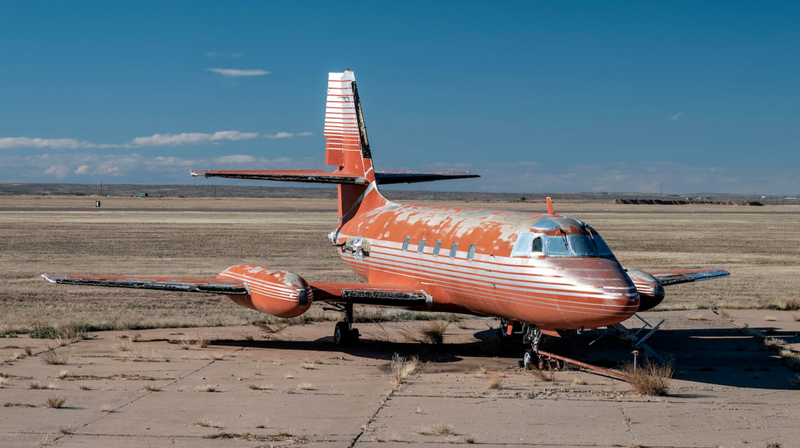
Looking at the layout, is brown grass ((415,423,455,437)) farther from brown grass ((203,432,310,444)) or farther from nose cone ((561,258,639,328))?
nose cone ((561,258,639,328))

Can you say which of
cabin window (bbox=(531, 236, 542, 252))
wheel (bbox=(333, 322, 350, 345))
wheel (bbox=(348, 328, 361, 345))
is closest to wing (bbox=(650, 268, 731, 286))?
cabin window (bbox=(531, 236, 542, 252))

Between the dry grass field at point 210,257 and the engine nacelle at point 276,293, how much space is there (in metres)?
5.39

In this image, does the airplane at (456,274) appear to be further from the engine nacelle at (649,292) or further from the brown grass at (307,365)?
the brown grass at (307,365)

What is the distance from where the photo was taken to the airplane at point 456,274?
15.7 m

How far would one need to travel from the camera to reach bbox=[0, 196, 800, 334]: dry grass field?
27.5 metres

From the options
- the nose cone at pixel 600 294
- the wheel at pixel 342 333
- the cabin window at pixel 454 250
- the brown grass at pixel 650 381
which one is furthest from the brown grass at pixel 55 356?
the brown grass at pixel 650 381

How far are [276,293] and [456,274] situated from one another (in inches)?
159

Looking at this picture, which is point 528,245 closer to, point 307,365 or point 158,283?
point 307,365

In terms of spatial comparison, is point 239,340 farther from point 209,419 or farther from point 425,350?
point 209,419

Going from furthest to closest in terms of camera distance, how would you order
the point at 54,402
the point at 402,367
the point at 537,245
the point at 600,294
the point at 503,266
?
the point at 402,367, the point at 503,266, the point at 537,245, the point at 600,294, the point at 54,402

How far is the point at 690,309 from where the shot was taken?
2819cm

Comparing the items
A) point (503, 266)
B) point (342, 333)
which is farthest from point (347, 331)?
point (503, 266)

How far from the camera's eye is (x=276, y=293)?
1845 centimetres

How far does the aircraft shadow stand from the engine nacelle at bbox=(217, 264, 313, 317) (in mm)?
2022
